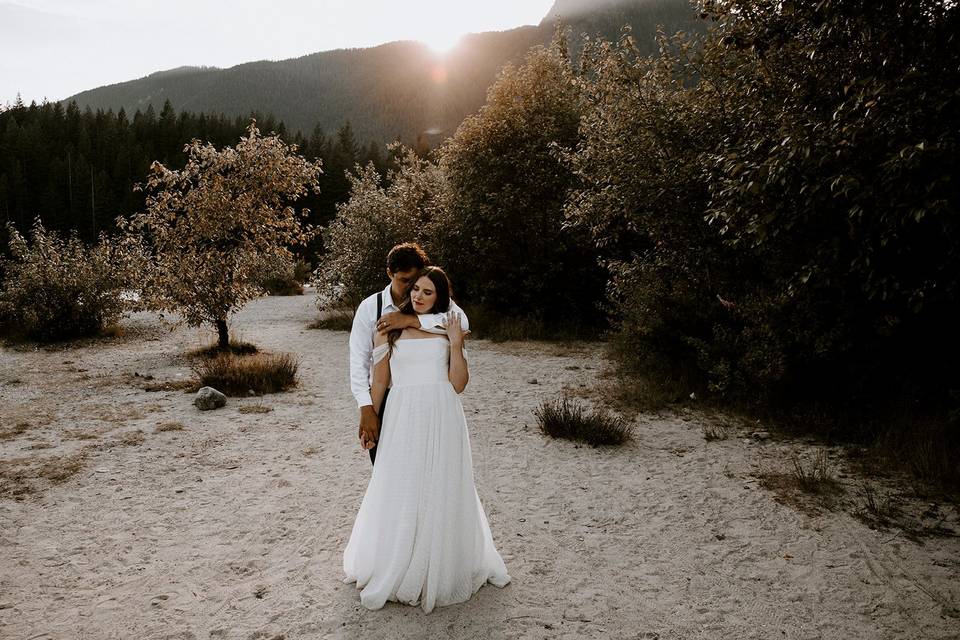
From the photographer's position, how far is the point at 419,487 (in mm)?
3594

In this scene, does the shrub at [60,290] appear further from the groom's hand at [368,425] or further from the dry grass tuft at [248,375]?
the groom's hand at [368,425]

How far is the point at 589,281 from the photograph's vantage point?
51.3ft

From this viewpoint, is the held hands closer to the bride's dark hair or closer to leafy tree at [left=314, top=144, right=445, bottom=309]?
the bride's dark hair

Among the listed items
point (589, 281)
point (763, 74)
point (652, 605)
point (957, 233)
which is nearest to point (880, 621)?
point (652, 605)

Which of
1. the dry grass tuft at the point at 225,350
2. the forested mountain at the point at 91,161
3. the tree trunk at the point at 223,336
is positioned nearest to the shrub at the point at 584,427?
the dry grass tuft at the point at 225,350

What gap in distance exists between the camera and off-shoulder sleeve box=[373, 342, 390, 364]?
3600 millimetres

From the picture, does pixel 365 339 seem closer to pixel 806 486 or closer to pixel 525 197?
pixel 806 486

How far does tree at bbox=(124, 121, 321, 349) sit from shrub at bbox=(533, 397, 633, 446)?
7.17 metres

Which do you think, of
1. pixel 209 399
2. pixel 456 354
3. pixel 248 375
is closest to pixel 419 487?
pixel 456 354

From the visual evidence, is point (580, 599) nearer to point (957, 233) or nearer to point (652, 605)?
point (652, 605)

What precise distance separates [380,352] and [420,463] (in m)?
0.73

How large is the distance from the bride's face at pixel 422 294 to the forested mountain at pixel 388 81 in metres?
96.5

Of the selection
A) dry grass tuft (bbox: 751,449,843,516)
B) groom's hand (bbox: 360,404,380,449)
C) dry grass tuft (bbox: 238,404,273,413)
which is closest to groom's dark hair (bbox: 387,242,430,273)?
groom's hand (bbox: 360,404,380,449)

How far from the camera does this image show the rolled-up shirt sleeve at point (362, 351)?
3623mm
